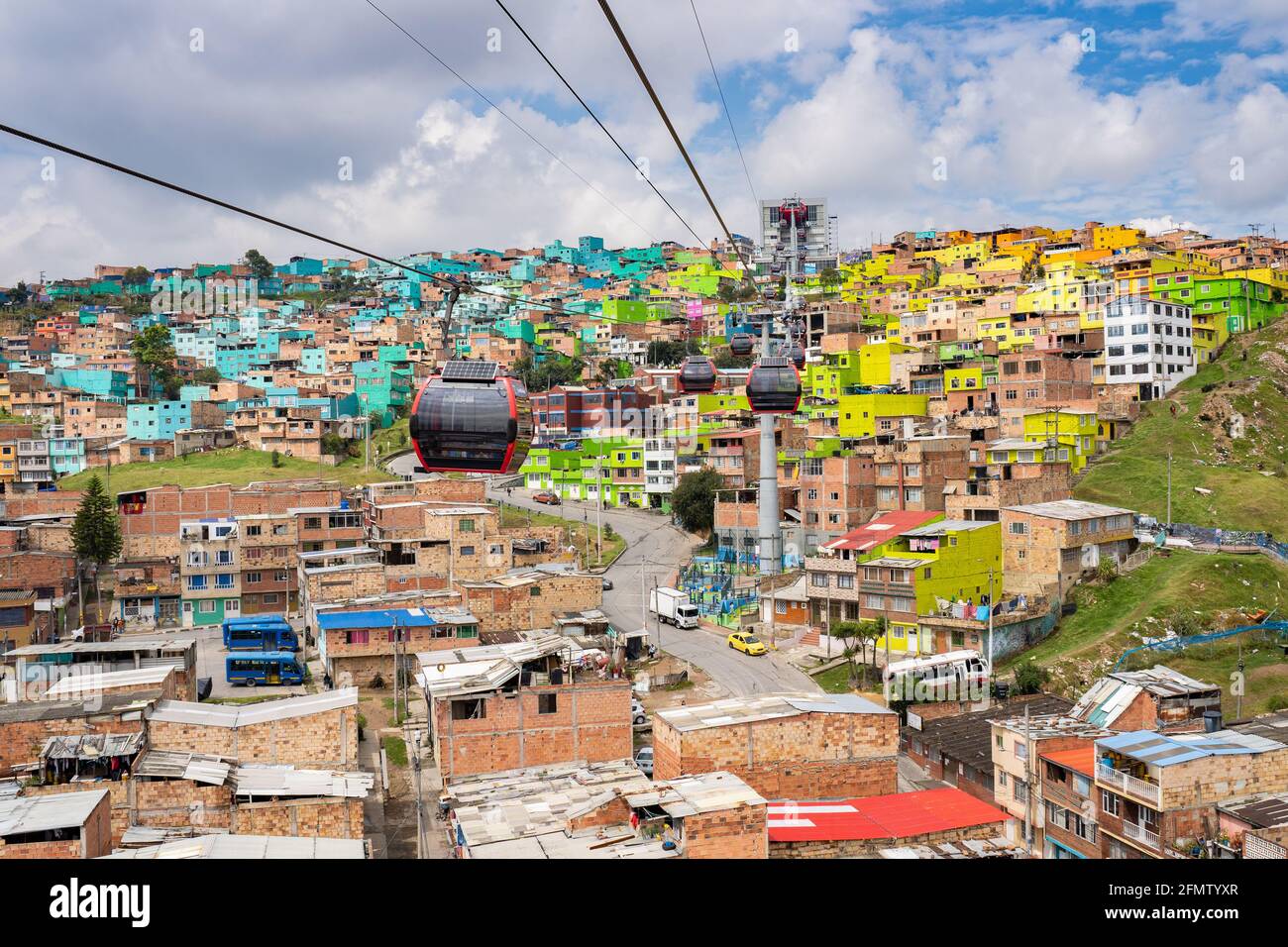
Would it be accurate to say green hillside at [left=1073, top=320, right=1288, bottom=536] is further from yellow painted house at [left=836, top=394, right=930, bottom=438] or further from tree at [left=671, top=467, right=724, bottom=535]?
tree at [left=671, top=467, right=724, bottom=535]

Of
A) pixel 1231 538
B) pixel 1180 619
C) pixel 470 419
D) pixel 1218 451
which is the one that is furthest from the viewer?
pixel 1218 451

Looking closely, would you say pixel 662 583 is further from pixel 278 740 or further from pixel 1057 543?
pixel 278 740

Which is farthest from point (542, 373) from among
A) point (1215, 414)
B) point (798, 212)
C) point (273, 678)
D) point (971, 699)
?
point (971, 699)

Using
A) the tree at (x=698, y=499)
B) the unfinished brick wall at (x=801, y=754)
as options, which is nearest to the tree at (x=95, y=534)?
the tree at (x=698, y=499)

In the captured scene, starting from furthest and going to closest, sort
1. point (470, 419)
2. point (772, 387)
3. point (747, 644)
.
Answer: point (747, 644)
point (772, 387)
point (470, 419)

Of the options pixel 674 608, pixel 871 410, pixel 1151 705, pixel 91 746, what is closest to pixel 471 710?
pixel 91 746

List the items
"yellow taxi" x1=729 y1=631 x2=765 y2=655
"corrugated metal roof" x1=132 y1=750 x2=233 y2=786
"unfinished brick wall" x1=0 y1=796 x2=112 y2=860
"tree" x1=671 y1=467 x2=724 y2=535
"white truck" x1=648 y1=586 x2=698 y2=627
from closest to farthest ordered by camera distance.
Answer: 1. "unfinished brick wall" x1=0 y1=796 x2=112 y2=860
2. "corrugated metal roof" x1=132 y1=750 x2=233 y2=786
3. "yellow taxi" x1=729 y1=631 x2=765 y2=655
4. "white truck" x1=648 y1=586 x2=698 y2=627
5. "tree" x1=671 y1=467 x2=724 y2=535

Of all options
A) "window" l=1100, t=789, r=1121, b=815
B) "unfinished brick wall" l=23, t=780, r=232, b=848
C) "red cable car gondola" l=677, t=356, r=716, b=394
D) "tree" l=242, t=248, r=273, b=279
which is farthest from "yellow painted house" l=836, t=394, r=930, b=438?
"tree" l=242, t=248, r=273, b=279

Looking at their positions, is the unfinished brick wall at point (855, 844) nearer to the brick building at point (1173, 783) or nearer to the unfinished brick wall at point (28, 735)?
the brick building at point (1173, 783)
